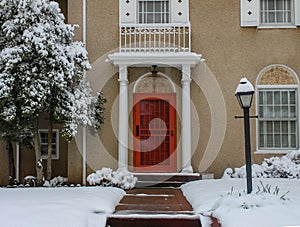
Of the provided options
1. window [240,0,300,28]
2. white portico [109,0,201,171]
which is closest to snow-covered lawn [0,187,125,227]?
white portico [109,0,201,171]

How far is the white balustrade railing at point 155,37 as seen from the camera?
13523mm

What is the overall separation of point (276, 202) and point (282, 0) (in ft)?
29.3

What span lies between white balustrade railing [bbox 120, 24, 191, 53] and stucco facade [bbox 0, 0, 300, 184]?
11.7 inches

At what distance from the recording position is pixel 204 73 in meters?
13.6

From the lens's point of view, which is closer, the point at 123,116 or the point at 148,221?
the point at 148,221

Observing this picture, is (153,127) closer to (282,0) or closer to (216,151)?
(216,151)

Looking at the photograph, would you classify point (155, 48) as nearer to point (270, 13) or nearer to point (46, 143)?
point (270, 13)

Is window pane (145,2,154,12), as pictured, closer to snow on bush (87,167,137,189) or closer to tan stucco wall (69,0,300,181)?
tan stucco wall (69,0,300,181)

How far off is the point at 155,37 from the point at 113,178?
426 cm

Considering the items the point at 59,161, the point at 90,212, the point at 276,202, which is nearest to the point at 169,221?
the point at 90,212

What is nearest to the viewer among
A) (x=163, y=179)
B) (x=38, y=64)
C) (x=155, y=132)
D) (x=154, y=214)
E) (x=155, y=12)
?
(x=154, y=214)

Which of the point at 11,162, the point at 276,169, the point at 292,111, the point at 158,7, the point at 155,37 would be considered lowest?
the point at 276,169

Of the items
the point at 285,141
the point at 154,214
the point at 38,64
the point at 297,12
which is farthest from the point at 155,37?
the point at 154,214

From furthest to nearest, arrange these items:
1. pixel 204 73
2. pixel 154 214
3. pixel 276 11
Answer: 1. pixel 276 11
2. pixel 204 73
3. pixel 154 214
